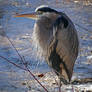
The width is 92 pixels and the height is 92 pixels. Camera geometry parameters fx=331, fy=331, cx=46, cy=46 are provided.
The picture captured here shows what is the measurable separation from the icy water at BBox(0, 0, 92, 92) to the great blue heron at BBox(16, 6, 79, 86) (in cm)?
18

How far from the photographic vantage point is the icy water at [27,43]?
4812 mm

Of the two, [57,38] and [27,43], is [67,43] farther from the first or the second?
[27,43]

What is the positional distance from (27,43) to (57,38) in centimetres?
277

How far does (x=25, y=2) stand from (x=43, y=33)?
7.31 meters

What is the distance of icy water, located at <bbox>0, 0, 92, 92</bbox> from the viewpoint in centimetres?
481

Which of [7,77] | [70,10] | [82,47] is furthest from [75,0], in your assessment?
[7,77]

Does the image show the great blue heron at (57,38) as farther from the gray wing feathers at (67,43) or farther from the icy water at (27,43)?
the icy water at (27,43)

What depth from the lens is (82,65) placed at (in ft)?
18.1

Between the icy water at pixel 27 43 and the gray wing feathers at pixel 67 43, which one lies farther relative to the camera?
the icy water at pixel 27 43

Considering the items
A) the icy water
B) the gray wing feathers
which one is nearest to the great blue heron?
the gray wing feathers

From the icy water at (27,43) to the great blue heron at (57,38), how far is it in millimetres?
184

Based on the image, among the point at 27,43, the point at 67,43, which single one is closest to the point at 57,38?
the point at 67,43

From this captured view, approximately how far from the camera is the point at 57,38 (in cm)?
393

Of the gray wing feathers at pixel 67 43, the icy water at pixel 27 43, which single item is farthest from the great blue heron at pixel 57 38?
the icy water at pixel 27 43
